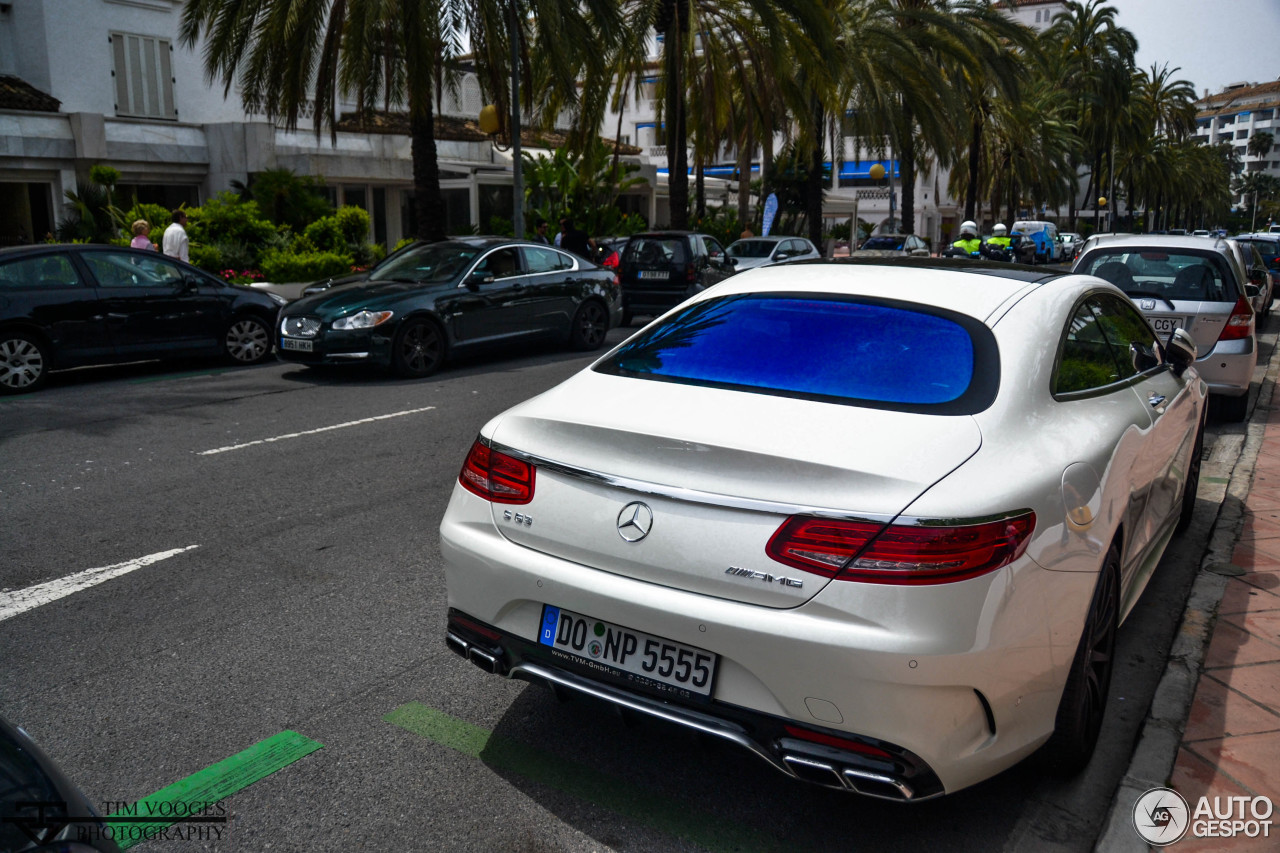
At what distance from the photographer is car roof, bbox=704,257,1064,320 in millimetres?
3574

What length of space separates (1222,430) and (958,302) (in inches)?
291

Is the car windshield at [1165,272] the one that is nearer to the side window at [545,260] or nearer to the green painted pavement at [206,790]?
the side window at [545,260]

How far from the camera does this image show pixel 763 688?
2.70 metres

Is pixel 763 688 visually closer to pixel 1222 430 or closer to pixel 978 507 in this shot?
pixel 978 507

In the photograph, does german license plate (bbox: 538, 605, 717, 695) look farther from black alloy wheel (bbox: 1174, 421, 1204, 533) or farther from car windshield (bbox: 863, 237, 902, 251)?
car windshield (bbox: 863, 237, 902, 251)

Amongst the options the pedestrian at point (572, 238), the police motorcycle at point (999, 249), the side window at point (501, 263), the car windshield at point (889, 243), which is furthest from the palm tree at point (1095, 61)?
the side window at point (501, 263)

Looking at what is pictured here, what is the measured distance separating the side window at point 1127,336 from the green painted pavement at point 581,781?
2471 mm

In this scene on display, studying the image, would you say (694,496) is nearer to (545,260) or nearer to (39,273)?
(39,273)

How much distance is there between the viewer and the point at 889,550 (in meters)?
2.58

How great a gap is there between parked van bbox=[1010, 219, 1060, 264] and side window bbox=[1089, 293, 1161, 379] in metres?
33.9

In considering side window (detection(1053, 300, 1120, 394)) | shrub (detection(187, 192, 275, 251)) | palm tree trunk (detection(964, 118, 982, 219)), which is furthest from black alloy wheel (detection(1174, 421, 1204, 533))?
palm tree trunk (detection(964, 118, 982, 219))

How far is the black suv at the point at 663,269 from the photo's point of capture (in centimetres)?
1719

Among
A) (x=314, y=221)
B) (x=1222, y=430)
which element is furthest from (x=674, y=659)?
(x=314, y=221)

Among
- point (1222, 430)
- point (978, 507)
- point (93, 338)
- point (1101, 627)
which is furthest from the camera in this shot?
point (93, 338)
